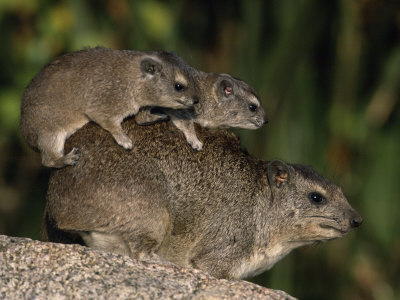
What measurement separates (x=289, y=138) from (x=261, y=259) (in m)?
3.97

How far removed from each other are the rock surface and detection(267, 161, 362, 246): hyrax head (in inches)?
61.6

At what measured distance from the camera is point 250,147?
36.9 ft

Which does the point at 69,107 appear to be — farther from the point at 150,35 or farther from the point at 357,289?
the point at 357,289

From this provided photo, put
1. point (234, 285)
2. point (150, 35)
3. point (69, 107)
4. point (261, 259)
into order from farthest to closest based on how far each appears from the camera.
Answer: point (150, 35)
point (261, 259)
point (69, 107)
point (234, 285)

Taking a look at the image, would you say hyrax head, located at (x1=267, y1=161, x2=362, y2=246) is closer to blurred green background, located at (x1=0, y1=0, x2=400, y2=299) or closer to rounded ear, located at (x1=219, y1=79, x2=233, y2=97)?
rounded ear, located at (x1=219, y1=79, x2=233, y2=97)

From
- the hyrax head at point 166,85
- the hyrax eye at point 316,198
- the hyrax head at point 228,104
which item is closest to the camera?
the hyrax head at point 166,85

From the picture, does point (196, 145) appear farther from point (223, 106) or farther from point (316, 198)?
point (316, 198)

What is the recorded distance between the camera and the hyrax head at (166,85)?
308 inches

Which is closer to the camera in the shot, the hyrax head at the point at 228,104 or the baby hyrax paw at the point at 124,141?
the baby hyrax paw at the point at 124,141

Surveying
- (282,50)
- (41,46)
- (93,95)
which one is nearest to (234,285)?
(93,95)

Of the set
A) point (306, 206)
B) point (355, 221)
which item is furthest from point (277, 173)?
point (355, 221)

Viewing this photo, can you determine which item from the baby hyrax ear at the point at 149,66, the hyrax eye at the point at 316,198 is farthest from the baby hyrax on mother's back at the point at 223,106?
the hyrax eye at the point at 316,198

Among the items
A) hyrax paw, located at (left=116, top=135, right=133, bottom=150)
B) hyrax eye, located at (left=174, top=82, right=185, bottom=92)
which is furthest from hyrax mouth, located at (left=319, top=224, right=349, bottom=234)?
hyrax paw, located at (left=116, top=135, right=133, bottom=150)

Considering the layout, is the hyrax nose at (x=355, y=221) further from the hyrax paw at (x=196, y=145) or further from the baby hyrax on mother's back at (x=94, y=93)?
the baby hyrax on mother's back at (x=94, y=93)
